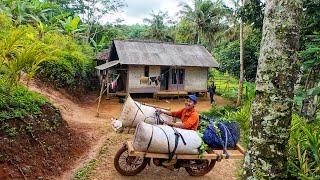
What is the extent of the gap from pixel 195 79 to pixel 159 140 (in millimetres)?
16360

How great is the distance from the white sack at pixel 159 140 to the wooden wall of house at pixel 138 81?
46.2ft

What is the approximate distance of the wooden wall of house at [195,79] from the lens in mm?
21844

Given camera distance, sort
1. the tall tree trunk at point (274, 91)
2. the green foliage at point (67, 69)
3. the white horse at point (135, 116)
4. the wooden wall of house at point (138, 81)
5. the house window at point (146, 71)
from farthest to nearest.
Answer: the house window at point (146, 71) < the wooden wall of house at point (138, 81) < the green foliage at point (67, 69) < the white horse at point (135, 116) < the tall tree trunk at point (274, 91)

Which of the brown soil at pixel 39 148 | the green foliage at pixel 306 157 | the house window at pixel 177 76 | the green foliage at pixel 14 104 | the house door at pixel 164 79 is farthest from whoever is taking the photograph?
the house window at pixel 177 76

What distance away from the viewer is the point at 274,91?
113 inches

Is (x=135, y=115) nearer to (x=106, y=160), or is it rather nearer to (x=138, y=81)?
(x=106, y=160)

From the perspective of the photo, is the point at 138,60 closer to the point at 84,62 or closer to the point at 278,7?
the point at 84,62

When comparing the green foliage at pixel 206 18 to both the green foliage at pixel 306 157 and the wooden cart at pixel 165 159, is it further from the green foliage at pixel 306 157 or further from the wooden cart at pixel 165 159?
the green foliage at pixel 306 157

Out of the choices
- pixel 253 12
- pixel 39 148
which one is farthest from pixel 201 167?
pixel 253 12

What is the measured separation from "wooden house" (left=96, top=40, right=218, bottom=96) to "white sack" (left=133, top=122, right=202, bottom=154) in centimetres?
1305

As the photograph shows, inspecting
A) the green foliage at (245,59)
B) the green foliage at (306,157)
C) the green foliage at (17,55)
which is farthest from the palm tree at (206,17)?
the green foliage at (306,157)

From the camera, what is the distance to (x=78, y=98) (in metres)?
18.2

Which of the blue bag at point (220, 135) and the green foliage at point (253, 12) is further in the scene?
the green foliage at point (253, 12)

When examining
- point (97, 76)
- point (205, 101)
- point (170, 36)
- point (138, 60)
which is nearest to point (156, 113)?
point (138, 60)
